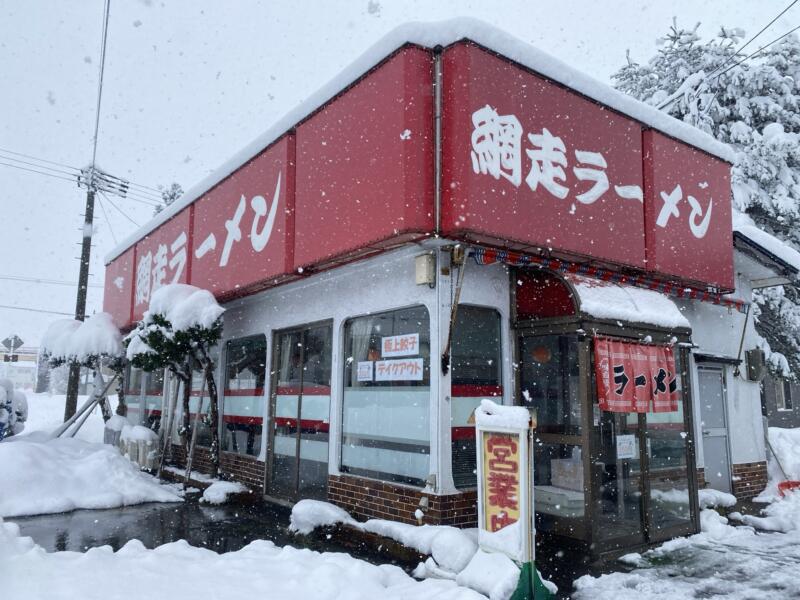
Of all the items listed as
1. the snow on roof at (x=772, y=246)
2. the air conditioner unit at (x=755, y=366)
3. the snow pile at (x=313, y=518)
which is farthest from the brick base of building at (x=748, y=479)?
the snow pile at (x=313, y=518)

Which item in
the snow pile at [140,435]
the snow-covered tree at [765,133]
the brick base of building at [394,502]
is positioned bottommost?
the brick base of building at [394,502]

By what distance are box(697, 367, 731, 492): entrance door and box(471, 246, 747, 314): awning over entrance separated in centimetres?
225

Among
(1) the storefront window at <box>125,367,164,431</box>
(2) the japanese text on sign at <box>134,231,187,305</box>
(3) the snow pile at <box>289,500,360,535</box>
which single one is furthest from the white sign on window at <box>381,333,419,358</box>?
(1) the storefront window at <box>125,367,164,431</box>

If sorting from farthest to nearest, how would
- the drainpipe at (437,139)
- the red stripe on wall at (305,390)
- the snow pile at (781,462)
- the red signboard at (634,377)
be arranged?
the snow pile at (781,462), the red stripe on wall at (305,390), the red signboard at (634,377), the drainpipe at (437,139)

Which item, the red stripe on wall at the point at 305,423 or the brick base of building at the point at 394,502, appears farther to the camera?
the red stripe on wall at the point at 305,423

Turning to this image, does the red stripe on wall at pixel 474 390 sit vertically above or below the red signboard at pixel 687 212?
below

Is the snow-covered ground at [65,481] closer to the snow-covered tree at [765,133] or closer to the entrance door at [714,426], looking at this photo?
the entrance door at [714,426]

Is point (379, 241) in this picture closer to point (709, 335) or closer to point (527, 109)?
point (527, 109)

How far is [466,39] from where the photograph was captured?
240 inches

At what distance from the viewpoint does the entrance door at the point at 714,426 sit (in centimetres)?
944

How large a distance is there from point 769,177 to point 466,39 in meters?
12.9

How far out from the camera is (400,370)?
7.21 m

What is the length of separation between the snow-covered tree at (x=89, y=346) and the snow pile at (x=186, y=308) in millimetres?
3444

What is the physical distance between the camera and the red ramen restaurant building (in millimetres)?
6172
